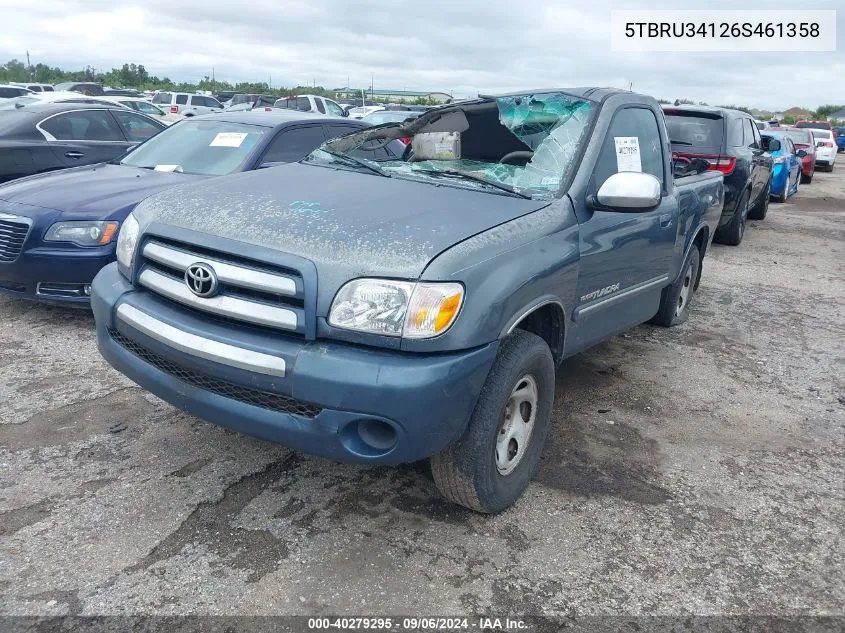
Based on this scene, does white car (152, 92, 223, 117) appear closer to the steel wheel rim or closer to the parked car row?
the parked car row

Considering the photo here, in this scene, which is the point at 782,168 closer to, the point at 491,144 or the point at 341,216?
the point at 491,144

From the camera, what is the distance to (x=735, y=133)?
874 cm

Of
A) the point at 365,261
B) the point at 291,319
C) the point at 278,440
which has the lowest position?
the point at 278,440

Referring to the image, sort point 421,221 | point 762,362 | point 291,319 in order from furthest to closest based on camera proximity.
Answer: point 762,362 → point 421,221 → point 291,319

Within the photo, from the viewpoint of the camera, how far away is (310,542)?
2.77 meters

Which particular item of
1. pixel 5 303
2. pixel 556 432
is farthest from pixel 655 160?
pixel 5 303

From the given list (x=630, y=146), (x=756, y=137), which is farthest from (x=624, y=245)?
(x=756, y=137)

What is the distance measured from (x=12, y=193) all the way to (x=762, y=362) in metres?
5.67

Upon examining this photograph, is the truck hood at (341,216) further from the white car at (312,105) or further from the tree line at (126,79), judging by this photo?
the tree line at (126,79)

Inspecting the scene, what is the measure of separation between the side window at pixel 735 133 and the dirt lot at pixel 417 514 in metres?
4.80

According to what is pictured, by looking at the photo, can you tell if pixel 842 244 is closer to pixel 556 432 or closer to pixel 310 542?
pixel 556 432

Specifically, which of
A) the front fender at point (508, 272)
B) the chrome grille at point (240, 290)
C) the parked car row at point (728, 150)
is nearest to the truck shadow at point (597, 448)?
the front fender at point (508, 272)

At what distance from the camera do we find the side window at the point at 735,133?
8531 millimetres

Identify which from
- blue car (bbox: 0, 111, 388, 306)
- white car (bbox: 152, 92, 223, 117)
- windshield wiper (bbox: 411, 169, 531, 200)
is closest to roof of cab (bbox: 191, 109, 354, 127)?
blue car (bbox: 0, 111, 388, 306)
